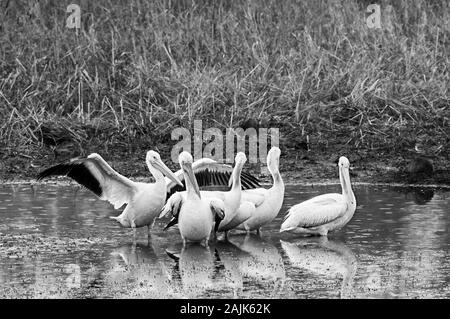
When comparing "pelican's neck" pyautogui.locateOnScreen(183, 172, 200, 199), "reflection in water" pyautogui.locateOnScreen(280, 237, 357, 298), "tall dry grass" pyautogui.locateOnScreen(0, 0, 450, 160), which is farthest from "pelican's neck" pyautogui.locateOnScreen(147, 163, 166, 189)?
"tall dry grass" pyautogui.locateOnScreen(0, 0, 450, 160)

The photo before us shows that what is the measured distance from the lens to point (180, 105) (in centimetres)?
1452

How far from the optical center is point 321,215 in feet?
34.3

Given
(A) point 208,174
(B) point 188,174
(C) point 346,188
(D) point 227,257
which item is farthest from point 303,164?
(D) point 227,257

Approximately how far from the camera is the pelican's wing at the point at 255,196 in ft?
34.8

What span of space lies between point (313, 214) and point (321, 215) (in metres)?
0.08

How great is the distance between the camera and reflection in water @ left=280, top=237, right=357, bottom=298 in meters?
8.79

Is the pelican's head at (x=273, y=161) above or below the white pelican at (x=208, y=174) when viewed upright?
above

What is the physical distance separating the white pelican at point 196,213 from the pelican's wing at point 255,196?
50 cm

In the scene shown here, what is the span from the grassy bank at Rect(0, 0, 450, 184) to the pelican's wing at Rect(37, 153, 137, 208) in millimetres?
2879

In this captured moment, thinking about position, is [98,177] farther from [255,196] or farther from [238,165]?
[255,196]

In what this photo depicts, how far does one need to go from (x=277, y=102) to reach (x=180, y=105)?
46.0 inches

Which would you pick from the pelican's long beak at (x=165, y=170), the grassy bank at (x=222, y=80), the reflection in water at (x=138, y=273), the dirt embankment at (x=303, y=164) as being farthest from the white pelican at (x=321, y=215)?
the grassy bank at (x=222, y=80)

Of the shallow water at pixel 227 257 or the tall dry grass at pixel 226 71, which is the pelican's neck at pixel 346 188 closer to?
the shallow water at pixel 227 257
